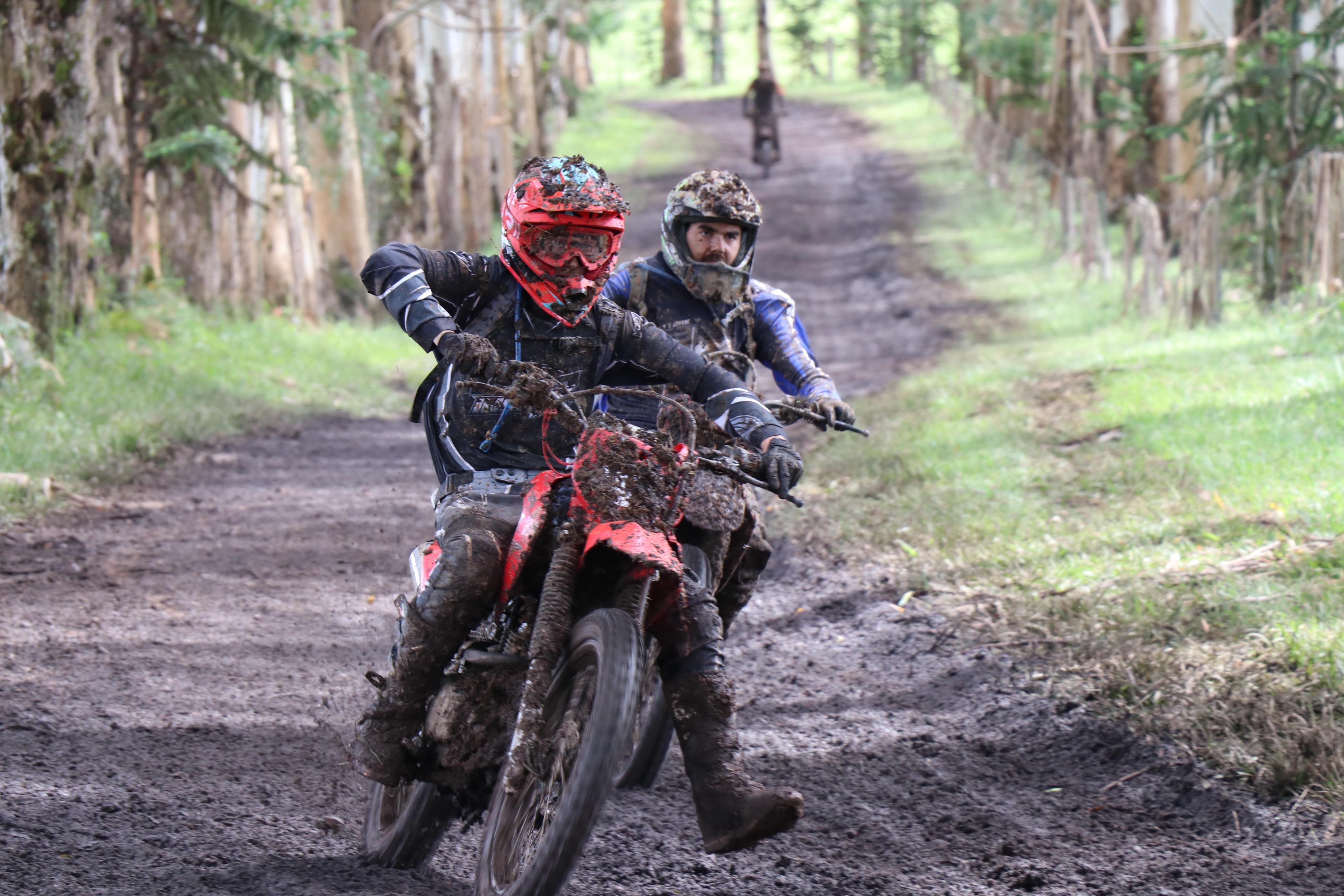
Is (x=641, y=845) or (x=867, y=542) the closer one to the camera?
(x=641, y=845)

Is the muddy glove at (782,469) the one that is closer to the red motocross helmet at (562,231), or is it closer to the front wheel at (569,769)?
the front wheel at (569,769)

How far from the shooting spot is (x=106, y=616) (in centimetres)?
682

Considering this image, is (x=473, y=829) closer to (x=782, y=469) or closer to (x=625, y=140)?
(x=782, y=469)

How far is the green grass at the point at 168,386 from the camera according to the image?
9.90 metres

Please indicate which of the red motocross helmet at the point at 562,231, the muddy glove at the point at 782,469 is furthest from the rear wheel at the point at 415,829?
the red motocross helmet at the point at 562,231

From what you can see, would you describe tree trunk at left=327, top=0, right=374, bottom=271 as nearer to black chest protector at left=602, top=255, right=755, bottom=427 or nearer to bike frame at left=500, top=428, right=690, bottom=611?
black chest protector at left=602, top=255, right=755, bottom=427

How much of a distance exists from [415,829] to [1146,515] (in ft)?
16.4

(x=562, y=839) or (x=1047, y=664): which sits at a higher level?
(x=562, y=839)

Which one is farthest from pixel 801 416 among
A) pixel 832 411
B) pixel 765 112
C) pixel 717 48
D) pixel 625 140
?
pixel 717 48

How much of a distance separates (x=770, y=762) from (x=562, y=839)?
2.02 metres

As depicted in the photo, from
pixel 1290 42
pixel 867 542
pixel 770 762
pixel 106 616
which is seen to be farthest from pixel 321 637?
pixel 1290 42

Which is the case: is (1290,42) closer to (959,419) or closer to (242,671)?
(959,419)

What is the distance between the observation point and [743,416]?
419 cm

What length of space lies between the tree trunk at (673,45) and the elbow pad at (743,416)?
60.2m
